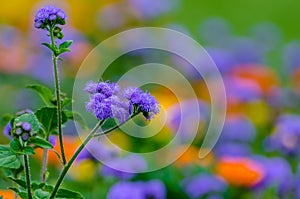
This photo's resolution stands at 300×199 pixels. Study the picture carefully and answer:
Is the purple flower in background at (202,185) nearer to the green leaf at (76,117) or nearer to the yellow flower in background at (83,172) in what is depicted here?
the yellow flower in background at (83,172)

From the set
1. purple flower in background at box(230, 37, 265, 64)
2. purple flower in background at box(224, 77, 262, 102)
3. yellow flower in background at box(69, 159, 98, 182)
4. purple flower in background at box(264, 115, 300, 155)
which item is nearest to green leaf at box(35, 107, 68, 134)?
yellow flower in background at box(69, 159, 98, 182)

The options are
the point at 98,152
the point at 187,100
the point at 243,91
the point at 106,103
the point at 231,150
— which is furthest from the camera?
the point at 243,91

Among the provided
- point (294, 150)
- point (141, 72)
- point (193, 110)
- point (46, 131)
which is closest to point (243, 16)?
point (141, 72)

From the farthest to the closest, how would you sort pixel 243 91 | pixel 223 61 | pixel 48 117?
pixel 223 61 → pixel 243 91 → pixel 48 117

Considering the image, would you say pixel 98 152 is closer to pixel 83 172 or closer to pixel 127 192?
pixel 127 192

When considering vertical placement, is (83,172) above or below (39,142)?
above

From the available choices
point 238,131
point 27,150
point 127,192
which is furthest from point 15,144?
point 238,131
